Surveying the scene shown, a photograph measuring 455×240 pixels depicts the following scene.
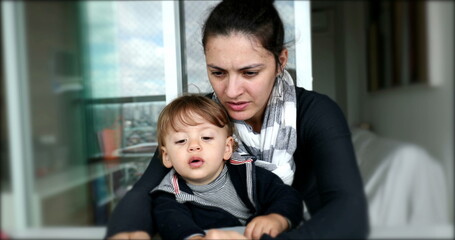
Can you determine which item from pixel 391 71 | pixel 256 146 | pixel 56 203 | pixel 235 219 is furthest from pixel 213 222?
pixel 391 71

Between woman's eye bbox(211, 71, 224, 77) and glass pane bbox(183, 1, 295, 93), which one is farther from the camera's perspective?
glass pane bbox(183, 1, 295, 93)

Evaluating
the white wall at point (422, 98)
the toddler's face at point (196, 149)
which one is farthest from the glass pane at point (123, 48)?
the white wall at point (422, 98)

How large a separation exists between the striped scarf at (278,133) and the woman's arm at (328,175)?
0.02 m

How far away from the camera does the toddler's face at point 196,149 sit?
2.37 feet

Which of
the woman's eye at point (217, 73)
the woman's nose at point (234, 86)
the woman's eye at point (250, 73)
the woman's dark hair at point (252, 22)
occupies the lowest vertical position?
the woman's nose at point (234, 86)

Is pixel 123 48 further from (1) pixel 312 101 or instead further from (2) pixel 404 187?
(2) pixel 404 187

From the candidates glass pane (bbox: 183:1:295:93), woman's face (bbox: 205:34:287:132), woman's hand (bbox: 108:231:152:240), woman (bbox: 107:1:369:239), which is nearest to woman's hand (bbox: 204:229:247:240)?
woman (bbox: 107:1:369:239)

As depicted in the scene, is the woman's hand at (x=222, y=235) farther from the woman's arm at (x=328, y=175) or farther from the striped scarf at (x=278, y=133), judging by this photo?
the striped scarf at (x=278, y=133)

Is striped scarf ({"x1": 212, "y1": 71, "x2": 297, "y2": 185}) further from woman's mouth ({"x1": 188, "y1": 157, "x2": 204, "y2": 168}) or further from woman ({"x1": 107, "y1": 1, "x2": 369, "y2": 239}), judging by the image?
woman's mouth ({"x1": 188, "y1": 157, "x2": 204, "y2": 168})

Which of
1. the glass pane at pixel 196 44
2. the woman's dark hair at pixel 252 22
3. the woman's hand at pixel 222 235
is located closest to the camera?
the woman's hand at pixel 222 235

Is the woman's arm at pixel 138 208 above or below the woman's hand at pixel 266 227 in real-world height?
above

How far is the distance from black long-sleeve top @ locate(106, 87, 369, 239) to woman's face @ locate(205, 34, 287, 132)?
0.08m

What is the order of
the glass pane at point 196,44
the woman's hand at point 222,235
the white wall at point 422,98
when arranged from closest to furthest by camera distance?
1. the white wall at point 422,98
2. the woman's hand at point 222,235
3. the glass pane at point 196,44

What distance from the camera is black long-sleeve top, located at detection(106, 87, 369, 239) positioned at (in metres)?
0.57
